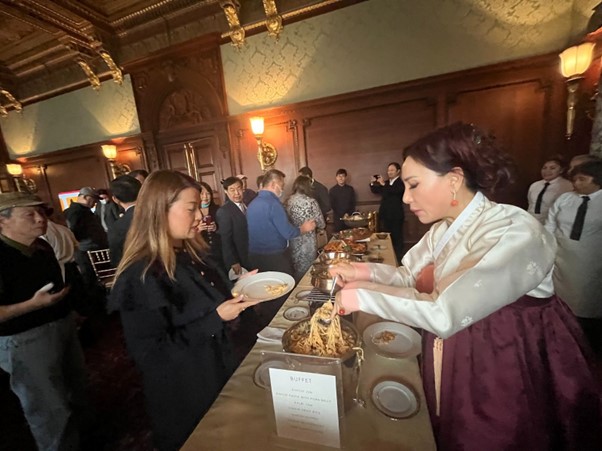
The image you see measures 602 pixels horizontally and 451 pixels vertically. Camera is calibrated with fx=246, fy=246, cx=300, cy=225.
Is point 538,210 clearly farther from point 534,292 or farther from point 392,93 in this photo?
point 534,292

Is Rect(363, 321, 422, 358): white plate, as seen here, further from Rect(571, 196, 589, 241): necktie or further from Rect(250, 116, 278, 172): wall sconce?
Rect(250, 116, 278, 172): wall sconce

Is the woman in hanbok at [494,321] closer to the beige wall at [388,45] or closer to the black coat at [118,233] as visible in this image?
the black coat at [118,233]

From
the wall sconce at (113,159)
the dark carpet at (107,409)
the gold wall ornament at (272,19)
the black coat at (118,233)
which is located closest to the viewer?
the dark carpet at (107,409)

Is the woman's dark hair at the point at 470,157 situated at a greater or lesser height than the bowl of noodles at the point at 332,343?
greater

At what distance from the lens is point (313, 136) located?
521 cm

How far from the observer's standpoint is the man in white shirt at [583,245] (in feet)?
8.68

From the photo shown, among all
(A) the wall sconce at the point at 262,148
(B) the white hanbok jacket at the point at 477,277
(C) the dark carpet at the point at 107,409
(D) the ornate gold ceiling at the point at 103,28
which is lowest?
(C) the dark carpet at the point at 107,409

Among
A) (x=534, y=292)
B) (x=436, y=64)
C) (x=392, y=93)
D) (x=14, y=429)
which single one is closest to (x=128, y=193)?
(x=14, y=429)

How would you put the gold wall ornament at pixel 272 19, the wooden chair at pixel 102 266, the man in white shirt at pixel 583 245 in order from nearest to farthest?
Result: the man in white shirt at pixel 583 245
the wooden chair at pixel 102 266
the gold wall ornament at pixel 272 19

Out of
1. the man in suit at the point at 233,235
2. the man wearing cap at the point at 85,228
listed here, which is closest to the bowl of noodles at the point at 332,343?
the man in suit at the point at 233,235

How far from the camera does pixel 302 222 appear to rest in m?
3.17

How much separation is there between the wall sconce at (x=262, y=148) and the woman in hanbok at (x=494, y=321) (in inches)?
183

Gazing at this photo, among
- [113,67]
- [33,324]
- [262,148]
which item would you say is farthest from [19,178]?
[33,324]

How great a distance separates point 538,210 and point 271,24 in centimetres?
570
